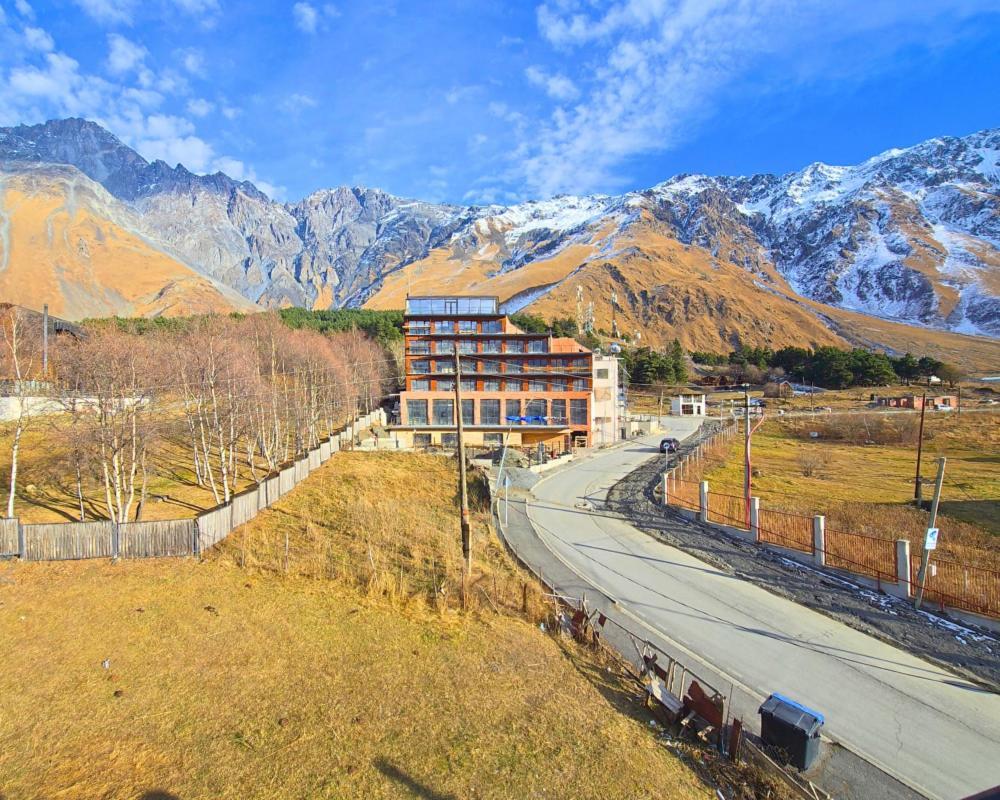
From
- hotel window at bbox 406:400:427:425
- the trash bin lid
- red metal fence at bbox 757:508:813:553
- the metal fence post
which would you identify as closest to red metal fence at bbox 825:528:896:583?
the metal fence post

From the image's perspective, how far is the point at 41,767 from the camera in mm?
9156

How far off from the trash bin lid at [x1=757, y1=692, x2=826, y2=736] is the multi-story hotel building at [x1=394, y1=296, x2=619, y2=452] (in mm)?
45842

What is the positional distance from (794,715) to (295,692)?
1042cm

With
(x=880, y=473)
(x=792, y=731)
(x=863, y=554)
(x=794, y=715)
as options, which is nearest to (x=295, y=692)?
(x=792, y=731)

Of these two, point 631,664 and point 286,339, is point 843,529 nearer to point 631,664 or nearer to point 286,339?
point 631,664

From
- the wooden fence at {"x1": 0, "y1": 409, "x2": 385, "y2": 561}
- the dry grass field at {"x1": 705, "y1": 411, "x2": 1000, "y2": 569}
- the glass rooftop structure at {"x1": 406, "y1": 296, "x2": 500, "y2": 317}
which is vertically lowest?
the dry grass field at {"x1": 705, "y1": 411, "x2": 1000, "y2": 569}

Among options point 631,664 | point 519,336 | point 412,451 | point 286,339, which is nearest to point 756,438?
point 519,336

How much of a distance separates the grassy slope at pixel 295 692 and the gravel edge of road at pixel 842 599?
9.35 m

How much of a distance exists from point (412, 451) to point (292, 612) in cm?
3307

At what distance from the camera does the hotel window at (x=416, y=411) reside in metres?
60.4

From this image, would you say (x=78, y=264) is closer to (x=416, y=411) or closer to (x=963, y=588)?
(x=416, y=411)

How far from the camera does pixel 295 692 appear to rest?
1184 cm

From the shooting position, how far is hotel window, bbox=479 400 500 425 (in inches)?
2361

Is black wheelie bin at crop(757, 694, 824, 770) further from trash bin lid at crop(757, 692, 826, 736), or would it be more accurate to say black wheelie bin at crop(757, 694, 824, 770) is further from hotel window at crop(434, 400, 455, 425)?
hotel window at crop(434, 400, 455, 425)
